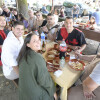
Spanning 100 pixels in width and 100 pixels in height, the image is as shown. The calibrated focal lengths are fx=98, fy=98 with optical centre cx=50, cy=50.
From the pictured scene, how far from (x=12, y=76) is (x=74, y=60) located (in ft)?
3.66

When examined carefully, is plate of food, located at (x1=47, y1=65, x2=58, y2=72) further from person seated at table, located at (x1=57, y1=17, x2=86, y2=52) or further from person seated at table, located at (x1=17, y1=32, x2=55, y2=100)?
person seated at table, located at (x1=57, y1=17, x2=86, y2=52)

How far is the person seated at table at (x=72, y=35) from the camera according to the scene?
2.06 m

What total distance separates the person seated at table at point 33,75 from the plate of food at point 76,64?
41cm

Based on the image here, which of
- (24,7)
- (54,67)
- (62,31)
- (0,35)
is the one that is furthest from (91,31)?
(24,7)

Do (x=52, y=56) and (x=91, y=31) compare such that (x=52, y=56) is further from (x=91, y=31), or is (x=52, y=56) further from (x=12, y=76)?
(x=91, y=31)

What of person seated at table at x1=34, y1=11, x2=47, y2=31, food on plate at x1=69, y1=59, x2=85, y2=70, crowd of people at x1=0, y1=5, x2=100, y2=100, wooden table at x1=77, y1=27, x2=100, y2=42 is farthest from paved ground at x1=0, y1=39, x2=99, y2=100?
wooden table at x1=77, y1=27, x2=100, y2=42

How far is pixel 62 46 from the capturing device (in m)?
1.67

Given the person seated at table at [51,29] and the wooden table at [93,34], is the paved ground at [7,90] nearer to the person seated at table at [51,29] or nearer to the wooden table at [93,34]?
the person seated at table at [51,29]

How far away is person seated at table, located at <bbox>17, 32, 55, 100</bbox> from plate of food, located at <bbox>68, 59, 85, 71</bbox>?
0.41 m

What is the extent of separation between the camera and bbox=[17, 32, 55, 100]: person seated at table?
1115 millimetres

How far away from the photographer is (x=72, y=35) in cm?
216

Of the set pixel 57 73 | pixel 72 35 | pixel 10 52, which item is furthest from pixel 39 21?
pixel 57 73

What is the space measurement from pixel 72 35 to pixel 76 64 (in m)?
0.83

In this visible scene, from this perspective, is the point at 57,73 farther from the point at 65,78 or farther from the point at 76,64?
the point at 76,64
